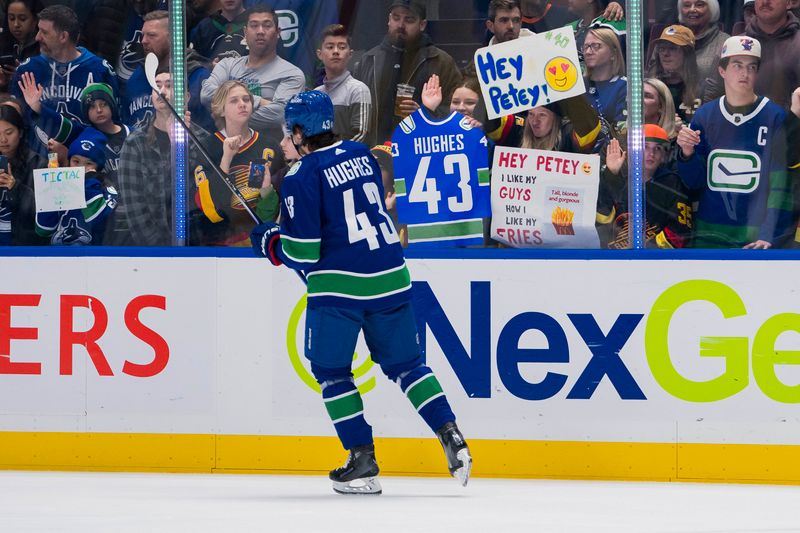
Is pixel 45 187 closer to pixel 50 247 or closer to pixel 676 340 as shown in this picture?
pixel 50 247

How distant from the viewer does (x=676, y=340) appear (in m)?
5.10

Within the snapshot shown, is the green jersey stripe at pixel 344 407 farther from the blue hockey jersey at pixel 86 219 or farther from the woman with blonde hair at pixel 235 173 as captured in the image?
the blue hockey jersey at pixel 86 219

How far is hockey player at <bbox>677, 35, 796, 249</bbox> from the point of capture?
17.1 feet

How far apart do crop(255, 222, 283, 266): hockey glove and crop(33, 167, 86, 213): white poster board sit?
4.15 ft

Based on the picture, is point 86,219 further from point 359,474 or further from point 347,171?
point 359,474

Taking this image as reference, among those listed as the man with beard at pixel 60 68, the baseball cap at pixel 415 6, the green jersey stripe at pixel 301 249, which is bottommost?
the green jersey stripe at pixel 301 249

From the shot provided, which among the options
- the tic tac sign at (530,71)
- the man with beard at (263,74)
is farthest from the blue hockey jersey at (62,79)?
the tic tac sign at (530,71)

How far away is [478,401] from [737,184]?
1251mm

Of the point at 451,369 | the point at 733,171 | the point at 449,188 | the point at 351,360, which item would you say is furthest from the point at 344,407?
the point at 733,171

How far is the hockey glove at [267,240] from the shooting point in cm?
466

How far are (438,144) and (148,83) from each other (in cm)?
119

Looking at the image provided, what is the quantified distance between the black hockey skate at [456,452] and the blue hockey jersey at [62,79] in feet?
6.99

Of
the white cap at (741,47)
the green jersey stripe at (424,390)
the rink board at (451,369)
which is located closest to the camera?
the green jersey stripe at (424,390)

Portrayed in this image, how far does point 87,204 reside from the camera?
5719 millimetres
